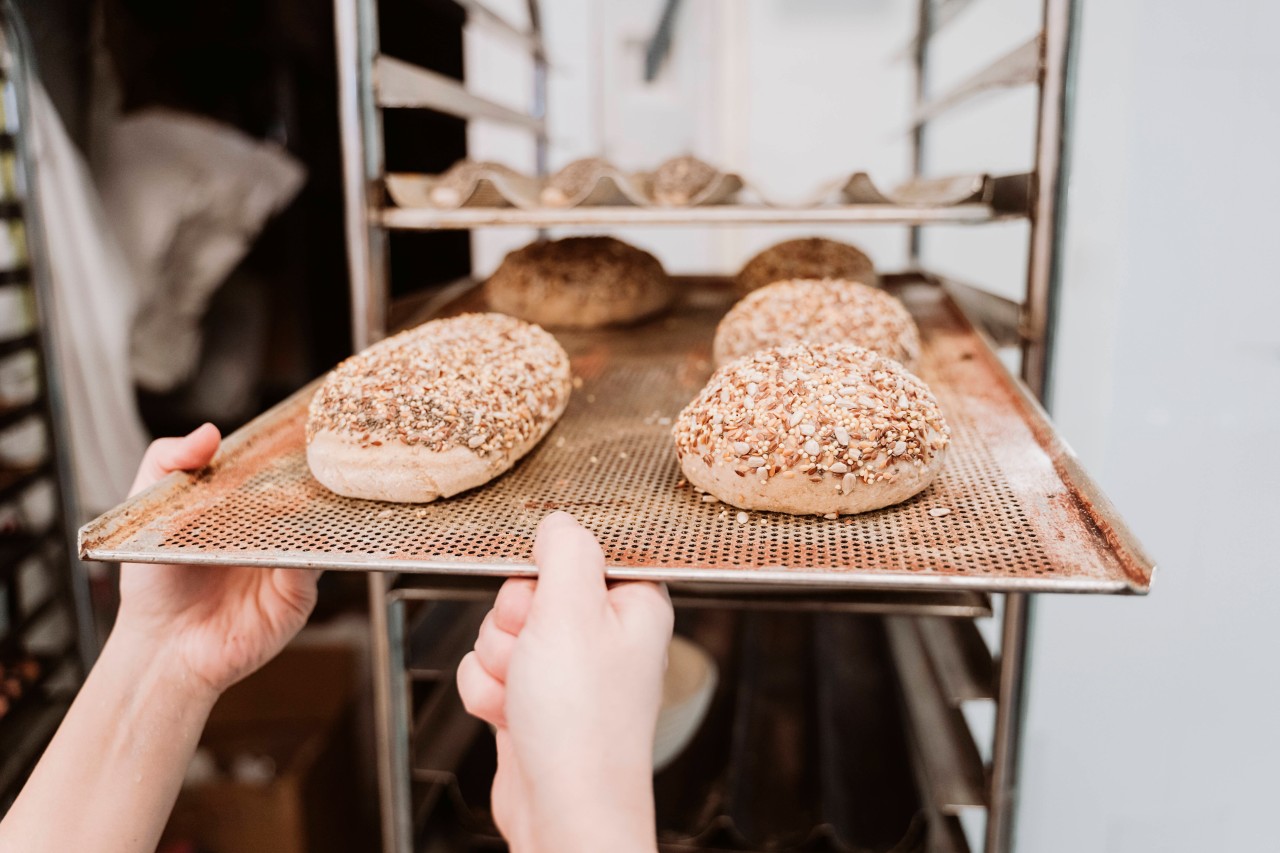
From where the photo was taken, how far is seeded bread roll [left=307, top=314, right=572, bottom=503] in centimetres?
120

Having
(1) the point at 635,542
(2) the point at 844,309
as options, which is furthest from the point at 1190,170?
(1) the point at 635,542

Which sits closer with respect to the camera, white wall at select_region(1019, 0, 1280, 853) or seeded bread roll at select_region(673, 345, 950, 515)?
seeded bread roll at select_region(673, 345, 950, 515)

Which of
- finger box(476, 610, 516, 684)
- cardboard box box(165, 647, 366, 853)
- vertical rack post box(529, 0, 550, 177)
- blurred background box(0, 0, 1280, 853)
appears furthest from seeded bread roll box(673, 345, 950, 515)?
vertical rack post box(529, 0, 550, 177)

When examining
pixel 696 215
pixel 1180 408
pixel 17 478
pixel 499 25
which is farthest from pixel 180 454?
pixel 1180 408

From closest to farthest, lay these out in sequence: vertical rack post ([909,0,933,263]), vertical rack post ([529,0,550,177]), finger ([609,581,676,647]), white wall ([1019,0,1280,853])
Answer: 1. finger ([609,581,676,647])
2. white wall ([1019,0,1280,853])
3. vertical rack post ([909,0,933,263])
4. vertical rack post ([529,0,550,177])

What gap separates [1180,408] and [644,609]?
1193 mm

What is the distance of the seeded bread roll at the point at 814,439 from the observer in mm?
1130

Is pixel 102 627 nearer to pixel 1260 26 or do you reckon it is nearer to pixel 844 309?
pixel 844 309

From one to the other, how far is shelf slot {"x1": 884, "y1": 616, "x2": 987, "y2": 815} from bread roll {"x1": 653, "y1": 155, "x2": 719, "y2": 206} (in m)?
1.10

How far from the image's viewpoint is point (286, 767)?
210 cm

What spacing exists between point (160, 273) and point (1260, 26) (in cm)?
240

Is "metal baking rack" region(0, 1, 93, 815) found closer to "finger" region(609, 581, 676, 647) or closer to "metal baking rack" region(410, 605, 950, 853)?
"metal baking rack" region(410, 605, 950, 853)

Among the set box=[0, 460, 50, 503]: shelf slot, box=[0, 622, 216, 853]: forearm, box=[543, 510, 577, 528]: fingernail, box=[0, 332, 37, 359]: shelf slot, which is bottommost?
box=[0, 622, 216, 853]: forearm

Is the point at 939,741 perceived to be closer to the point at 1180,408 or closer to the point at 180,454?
the point at 1180,408
